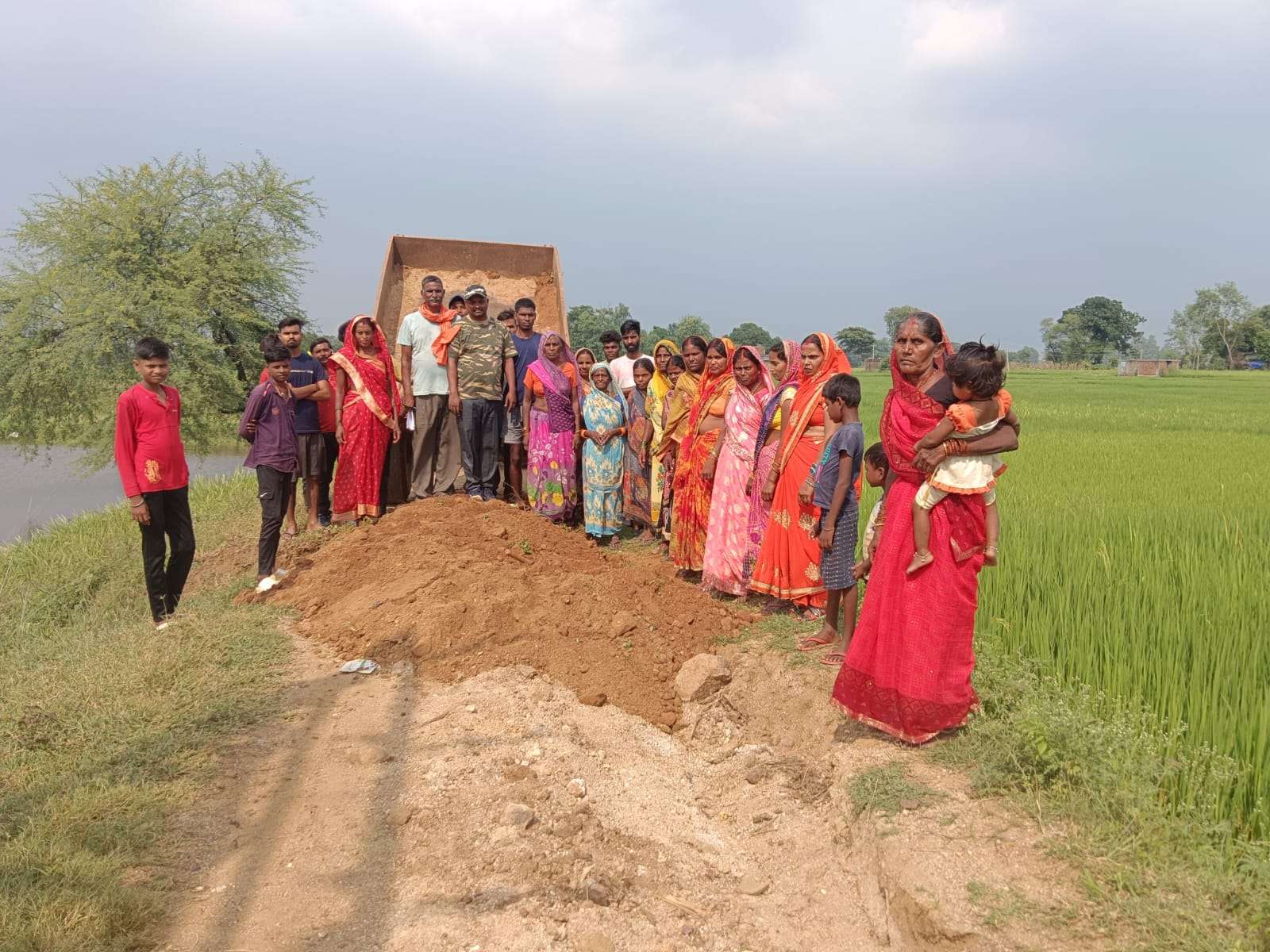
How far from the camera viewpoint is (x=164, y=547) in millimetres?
5250

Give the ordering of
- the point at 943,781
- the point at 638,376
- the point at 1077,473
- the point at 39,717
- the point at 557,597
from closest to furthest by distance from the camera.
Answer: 1. the point at 943,781
2. the point at 39,717
3. the point at 557,597
4. the point at 638,376
5. the point at 1077,473

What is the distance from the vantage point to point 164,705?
146 inches

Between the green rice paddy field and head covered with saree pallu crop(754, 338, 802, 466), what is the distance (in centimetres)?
151

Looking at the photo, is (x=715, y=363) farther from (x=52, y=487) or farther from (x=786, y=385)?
(x=52, y=487)

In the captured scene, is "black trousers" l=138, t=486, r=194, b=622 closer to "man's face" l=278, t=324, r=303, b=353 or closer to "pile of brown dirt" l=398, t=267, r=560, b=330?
"man's face" l=278, t=324, r=303, b=353

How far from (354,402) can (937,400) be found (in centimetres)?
494

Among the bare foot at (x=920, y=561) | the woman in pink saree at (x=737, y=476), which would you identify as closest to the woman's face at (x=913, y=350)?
the bare foot at (x=920, y=561)

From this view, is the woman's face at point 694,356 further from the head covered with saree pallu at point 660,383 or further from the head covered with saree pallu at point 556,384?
the head covered with saree pallu at point 556,384

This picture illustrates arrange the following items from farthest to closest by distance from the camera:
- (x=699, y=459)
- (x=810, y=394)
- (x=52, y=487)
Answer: (x=52, y=487) < (x=699, y=459) < (x=810, y=394)

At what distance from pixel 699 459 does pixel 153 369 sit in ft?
11.5

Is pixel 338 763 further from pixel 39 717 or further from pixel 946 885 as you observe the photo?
pixel 946 885

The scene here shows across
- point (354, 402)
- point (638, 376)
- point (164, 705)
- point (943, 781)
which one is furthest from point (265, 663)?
point (638, 376)

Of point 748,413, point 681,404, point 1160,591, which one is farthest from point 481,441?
point 1160,591

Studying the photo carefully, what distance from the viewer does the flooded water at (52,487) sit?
1695 centimetres
